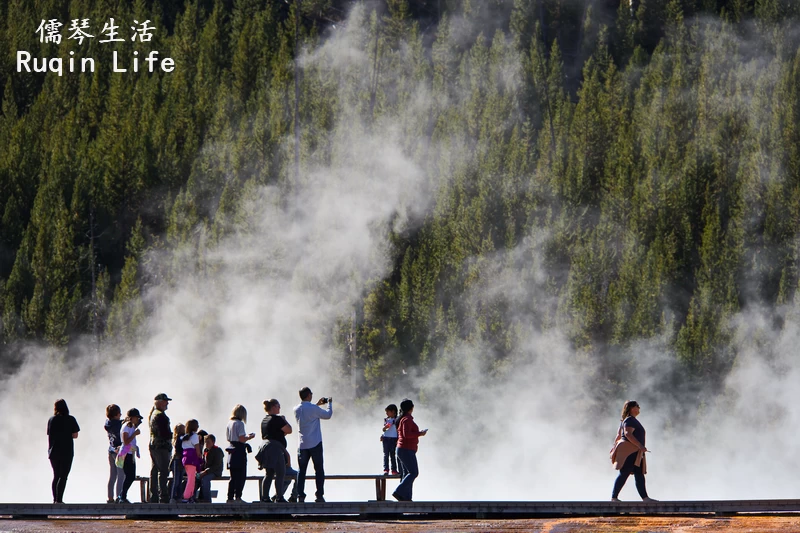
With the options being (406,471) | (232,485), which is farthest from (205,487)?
(406,471)

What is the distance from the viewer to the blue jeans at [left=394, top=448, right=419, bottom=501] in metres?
11.3

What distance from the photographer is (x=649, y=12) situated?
128ft

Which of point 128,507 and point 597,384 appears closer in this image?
point 128,507

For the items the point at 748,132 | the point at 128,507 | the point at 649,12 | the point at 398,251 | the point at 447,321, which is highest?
the point at 649,12

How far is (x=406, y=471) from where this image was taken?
11359mm

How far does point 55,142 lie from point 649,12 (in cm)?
1900

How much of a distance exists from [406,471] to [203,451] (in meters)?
2.07

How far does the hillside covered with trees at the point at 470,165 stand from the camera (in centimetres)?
3222

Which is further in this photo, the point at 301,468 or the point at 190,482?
the point at 190,482

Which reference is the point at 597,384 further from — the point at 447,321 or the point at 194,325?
the point at 194,325

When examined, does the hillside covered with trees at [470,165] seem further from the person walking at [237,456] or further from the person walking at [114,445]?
the person walking at [237,456]

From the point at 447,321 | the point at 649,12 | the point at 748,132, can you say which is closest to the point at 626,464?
the point at 447,321

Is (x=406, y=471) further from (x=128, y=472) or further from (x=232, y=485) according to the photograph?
(x=128, y=472)

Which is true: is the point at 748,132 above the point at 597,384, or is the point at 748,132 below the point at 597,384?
above
